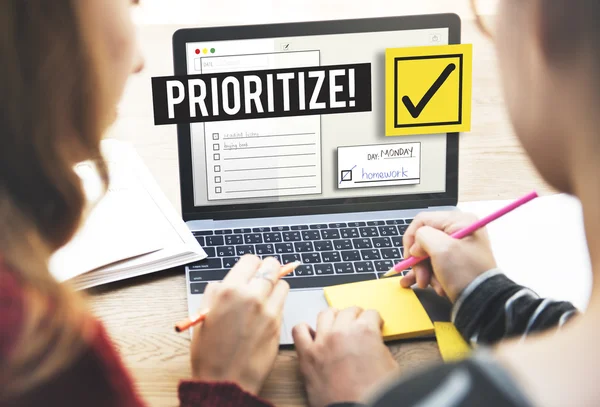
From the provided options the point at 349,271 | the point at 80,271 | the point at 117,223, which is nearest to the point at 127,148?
the point at 117,223

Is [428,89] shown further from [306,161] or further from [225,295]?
[225,295]

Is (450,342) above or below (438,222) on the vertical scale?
below

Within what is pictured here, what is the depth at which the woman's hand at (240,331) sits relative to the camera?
2.23ft

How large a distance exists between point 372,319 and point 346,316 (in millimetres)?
27

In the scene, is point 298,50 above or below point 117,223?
above

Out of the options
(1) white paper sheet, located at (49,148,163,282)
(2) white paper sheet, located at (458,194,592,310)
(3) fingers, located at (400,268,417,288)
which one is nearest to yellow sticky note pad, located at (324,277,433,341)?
(3) fingers, located at (400,268,417,288)

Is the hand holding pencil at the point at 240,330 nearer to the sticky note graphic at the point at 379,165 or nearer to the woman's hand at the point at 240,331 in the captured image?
the woman's hand at the point at 240,331

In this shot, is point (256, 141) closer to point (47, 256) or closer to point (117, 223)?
point (117, 223)

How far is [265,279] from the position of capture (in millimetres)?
759

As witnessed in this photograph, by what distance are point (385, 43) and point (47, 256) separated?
62 centimetres

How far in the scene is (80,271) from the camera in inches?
33.1

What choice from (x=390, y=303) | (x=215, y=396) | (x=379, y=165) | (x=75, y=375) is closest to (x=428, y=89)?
(x=379, y=165)

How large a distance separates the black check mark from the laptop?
0.03 meters

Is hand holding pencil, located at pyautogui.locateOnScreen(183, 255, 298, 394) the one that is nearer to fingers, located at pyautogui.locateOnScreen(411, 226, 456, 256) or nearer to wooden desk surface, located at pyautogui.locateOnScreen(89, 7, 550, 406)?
wooden desk surface, located at pyautogui.locateOnScreen(89, 7, 550, 406)
